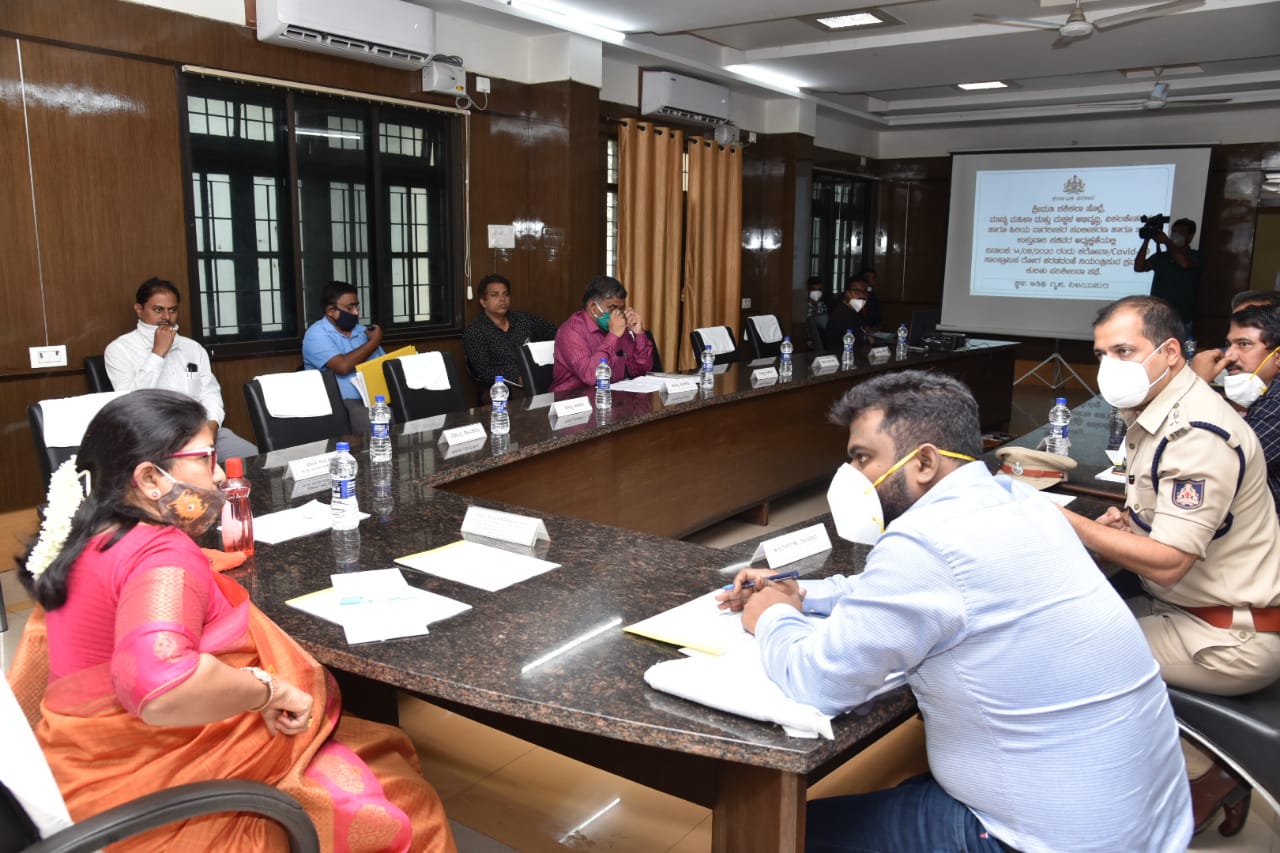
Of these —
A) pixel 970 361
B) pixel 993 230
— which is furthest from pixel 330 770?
pixel 993 230

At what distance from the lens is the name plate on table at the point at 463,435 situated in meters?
3.07

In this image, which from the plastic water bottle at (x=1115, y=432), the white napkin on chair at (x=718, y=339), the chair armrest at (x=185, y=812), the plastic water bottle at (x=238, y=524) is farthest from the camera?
the white napkin on chair at (x=718, y=339)

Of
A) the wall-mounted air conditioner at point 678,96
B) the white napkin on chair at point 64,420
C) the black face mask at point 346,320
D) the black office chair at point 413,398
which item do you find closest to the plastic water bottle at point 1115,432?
the black office chair at point 413,398

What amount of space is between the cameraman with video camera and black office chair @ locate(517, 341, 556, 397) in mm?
5977

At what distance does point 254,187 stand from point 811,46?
392 centimetres

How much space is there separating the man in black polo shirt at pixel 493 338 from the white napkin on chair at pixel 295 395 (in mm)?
1995

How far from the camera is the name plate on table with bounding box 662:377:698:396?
4.16 meters

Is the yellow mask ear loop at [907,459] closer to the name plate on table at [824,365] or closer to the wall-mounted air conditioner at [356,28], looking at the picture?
the name plate on table at [824,365]

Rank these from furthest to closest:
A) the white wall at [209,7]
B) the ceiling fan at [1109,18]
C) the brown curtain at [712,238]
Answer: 1. the brown curtain at [712,238]
2. the ceiling fan at [1109,18]
3. the white wall at [209,7]

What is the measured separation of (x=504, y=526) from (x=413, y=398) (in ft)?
6.06

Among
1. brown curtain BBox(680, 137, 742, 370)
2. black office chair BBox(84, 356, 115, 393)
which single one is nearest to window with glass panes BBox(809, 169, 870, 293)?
brown curtain BBox(680, 137, 742, 370)

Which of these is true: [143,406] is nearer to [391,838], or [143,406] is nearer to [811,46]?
[391,838]

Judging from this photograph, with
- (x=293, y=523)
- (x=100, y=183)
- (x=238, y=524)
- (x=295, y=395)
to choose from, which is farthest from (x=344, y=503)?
(x=100, y=183)

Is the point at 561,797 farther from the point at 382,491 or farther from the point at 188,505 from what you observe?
the point at 188,505
